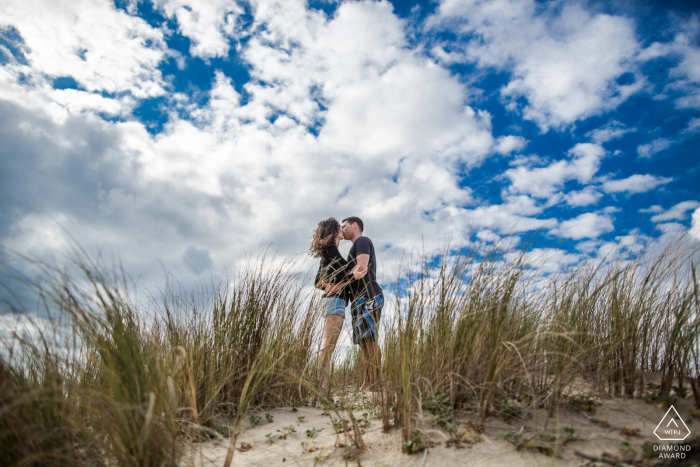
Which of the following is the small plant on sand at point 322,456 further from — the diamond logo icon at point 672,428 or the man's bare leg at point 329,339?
the diamond logo icon at point 672,428

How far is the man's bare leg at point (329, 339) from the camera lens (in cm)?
375

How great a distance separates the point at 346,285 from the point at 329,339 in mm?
638

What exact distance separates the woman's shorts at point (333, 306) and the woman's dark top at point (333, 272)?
50 millimetres

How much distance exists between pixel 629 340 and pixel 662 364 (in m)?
0.26

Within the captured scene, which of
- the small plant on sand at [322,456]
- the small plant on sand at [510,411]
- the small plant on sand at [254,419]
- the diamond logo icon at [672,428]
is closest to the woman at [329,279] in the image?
the small plant on sand at [254,419]

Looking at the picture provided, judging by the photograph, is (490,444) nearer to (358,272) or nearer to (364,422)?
(364,422)

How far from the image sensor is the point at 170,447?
1.75 metres

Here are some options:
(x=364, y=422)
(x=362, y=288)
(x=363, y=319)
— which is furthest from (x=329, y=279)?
(x=364, y=422)

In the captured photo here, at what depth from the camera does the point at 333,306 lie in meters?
4.16

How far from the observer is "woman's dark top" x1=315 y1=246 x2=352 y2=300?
4195 millimetres

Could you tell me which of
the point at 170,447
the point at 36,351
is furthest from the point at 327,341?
the point at 36,351

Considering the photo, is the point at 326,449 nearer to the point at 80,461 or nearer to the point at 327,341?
the point at 80,461

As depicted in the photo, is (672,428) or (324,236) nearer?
(672,428)

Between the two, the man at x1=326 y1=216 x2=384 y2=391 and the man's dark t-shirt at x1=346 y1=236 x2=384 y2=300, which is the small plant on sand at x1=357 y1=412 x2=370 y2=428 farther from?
the man's dark t-shirt at x1=346 y1=236 x2=384 y2=300
